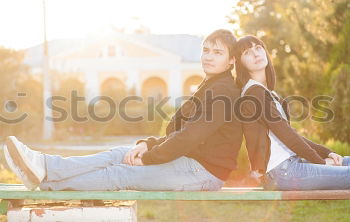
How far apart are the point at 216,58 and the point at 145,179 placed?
3.42 ft

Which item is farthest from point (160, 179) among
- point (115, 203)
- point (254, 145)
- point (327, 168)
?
point (327, 168)

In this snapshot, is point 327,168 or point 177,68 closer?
point 327,168

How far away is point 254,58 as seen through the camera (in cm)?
419

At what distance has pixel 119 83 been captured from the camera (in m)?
41.2

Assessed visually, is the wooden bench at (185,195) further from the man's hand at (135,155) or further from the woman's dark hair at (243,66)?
the woman's dark hair at (243,66)

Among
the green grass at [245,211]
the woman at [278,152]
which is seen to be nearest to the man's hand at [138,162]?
the woman at [278,152]

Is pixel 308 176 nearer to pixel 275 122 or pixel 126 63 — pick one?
pixel 275 122

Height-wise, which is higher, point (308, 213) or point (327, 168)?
point (327, 168)

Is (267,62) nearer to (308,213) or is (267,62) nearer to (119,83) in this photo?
(308,213)

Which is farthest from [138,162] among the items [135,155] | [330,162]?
[330,162]

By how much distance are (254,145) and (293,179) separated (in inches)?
14.4

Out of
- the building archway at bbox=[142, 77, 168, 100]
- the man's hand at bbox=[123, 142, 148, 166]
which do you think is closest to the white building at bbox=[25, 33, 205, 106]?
the building archway at bbox=[142, 77, 168, 100]

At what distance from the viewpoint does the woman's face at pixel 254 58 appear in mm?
4168

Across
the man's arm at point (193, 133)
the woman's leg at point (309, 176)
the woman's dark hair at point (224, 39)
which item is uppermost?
the woman's dark hair at point (224, 39)
